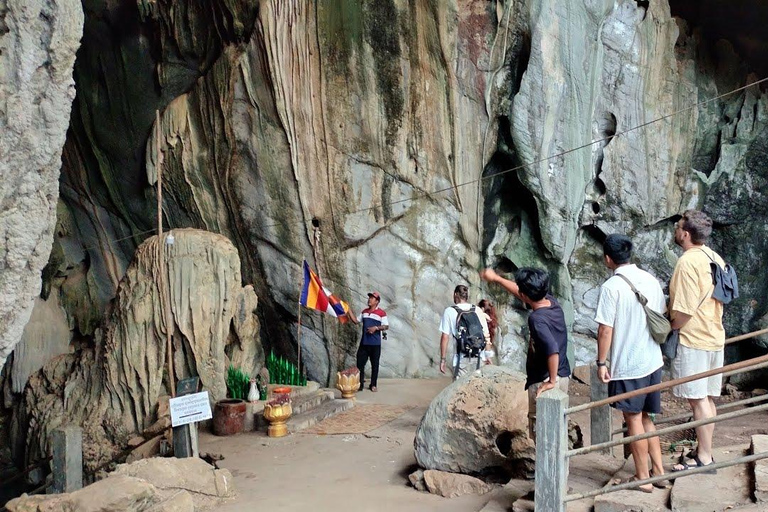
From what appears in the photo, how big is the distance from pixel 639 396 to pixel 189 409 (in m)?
4.17

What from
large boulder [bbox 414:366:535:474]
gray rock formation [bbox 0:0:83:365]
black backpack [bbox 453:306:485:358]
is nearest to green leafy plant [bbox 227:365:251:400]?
black backpack [bbox 453:306:485:358]

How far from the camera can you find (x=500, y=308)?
13.2 meters

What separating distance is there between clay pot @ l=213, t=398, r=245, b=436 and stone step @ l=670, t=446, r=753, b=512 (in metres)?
5.53

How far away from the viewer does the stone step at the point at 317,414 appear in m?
8.22

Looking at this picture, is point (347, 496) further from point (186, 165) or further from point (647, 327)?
point (186, 165)

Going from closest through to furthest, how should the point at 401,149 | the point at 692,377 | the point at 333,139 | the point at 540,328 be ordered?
the point at 692,377, the point at 540,328, the point at 333,139, the point at 401,149

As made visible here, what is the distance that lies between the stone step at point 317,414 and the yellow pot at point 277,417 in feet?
0.62

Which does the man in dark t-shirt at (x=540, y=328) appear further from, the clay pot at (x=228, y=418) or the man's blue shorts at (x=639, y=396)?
the clay pot at (x=228, y=418)

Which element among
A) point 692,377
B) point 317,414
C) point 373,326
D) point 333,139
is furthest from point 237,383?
point 692,377

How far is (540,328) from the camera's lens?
434 centimetres

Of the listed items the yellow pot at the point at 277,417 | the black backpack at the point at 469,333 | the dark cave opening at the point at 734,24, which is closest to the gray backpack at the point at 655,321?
the black backpack at the point at 469,333

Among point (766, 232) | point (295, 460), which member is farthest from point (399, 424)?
point (766, 232)

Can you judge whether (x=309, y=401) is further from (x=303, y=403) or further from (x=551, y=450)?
(x=551, y=450)

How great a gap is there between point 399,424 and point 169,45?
845cm
